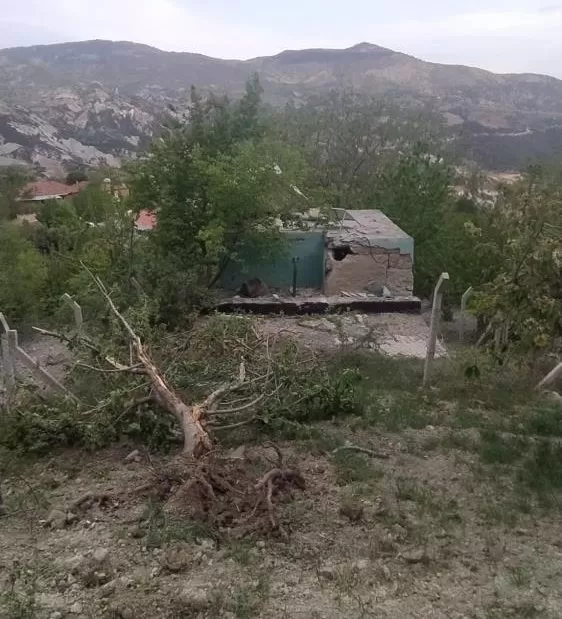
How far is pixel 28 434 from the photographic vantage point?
5570mm

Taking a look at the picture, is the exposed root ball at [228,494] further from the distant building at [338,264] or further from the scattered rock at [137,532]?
the distant building at [338,264]

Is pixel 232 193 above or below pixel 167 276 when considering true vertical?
above

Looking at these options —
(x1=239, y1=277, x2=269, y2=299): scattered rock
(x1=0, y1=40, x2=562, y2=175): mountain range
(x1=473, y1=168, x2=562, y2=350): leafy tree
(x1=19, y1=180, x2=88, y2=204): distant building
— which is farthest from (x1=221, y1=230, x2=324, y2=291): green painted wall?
(x1=0, y1=40, x2=562, y2=175): mountain range

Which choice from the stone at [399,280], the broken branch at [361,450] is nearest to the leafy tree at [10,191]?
the stone at [399,280]

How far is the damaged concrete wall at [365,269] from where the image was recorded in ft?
40.6

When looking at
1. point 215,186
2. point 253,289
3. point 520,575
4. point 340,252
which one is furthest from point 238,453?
point 340,252

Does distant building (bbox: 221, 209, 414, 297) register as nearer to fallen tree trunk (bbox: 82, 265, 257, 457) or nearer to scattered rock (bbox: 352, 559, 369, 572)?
fallen tree trunk (bbox: 82, 265, 257, 457)

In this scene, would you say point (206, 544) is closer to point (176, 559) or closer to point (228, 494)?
point (176, 559)

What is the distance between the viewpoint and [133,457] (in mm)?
5348

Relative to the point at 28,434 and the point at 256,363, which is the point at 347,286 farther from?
the point at 28,434

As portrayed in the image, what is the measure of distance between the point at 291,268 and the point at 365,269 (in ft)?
4.71

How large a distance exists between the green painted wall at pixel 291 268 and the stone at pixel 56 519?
8.60 m

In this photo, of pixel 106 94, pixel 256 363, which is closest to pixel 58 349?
pixel 256 363

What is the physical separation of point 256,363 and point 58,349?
7446mm
